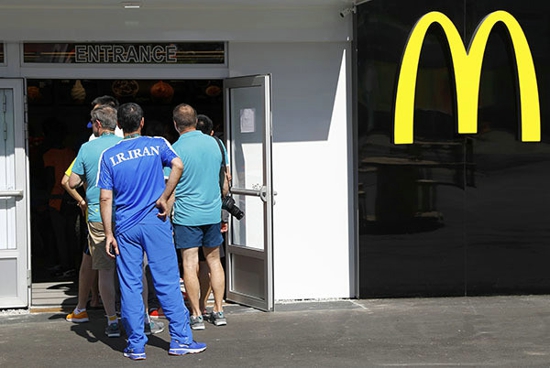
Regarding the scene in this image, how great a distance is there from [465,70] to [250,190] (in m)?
2.31

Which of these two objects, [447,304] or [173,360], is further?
[447,304]

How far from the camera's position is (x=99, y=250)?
7.52 m

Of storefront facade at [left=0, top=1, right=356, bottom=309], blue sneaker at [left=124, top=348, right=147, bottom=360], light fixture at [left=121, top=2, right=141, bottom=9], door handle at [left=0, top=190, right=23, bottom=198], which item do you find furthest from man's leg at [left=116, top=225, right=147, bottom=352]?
light fixture at [left=121, top=2, right=141, bottom=9]

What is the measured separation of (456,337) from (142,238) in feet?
8.66

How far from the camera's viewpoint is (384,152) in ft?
29.4

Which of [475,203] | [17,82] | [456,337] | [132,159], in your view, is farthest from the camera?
[475,203]

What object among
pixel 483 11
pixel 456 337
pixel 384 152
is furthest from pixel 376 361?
pixel 483 11

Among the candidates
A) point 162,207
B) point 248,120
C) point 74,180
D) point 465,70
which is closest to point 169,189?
point 162,207

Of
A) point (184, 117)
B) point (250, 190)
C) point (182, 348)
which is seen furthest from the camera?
point (250, 190)

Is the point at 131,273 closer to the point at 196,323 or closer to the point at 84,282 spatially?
the point at 196,323

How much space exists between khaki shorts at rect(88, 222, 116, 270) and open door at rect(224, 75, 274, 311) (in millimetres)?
1558

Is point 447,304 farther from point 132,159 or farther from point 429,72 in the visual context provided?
point 132,159

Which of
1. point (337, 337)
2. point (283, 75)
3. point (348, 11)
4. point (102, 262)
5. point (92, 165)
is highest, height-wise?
point (348, 11)

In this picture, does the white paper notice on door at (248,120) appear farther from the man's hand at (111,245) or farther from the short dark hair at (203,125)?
the man's hand at (111,245)
